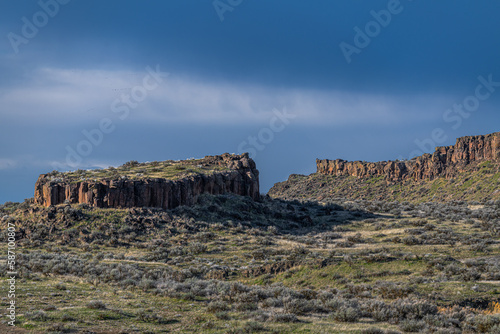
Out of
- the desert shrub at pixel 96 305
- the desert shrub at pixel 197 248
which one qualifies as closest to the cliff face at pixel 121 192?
the desert shrub at pixel 197 248

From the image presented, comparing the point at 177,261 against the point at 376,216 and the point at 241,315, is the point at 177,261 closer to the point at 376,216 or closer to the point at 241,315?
the point at 241,315

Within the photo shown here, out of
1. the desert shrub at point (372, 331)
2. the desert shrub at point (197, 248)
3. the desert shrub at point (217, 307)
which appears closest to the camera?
the desert shrub at point (372, 331)

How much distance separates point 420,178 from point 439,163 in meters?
6.65

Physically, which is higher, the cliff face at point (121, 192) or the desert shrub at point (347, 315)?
the cliff face at point (121, 192)

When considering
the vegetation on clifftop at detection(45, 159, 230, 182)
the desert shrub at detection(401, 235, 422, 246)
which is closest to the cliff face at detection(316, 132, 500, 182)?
the vegetation on clifftop at detection(45, 159, 230, 182)

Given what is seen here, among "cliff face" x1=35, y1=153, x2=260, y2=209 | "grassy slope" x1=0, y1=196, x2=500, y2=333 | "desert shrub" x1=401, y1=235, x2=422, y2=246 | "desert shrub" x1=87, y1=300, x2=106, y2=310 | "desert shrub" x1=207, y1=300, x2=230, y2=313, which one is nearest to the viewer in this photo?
"grassy slope" x1=0, y1=196, x2=500, y2=333

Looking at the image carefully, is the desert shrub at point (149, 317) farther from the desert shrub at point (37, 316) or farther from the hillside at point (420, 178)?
the hillside at point (420, 178)

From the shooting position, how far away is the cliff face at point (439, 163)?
328 feet

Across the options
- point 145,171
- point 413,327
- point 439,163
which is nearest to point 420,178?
point 439,163

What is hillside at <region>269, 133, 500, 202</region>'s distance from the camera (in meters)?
92.3

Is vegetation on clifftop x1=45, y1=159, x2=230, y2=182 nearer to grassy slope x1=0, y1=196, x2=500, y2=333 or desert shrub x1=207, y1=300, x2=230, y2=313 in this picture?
grassy slope x1=0, y1=196, x2=500, y2=333

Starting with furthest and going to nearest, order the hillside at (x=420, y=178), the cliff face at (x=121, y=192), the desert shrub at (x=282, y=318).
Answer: the hillside at (x=420, y=178), the cliff face at (x=121, y=192), the desert shrub at (x=282, y=318)

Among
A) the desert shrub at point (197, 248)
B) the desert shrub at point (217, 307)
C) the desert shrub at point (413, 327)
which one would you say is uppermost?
the desert shrub at point (197, 248)

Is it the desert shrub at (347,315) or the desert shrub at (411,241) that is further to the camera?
the desert shrub at (411,241)
